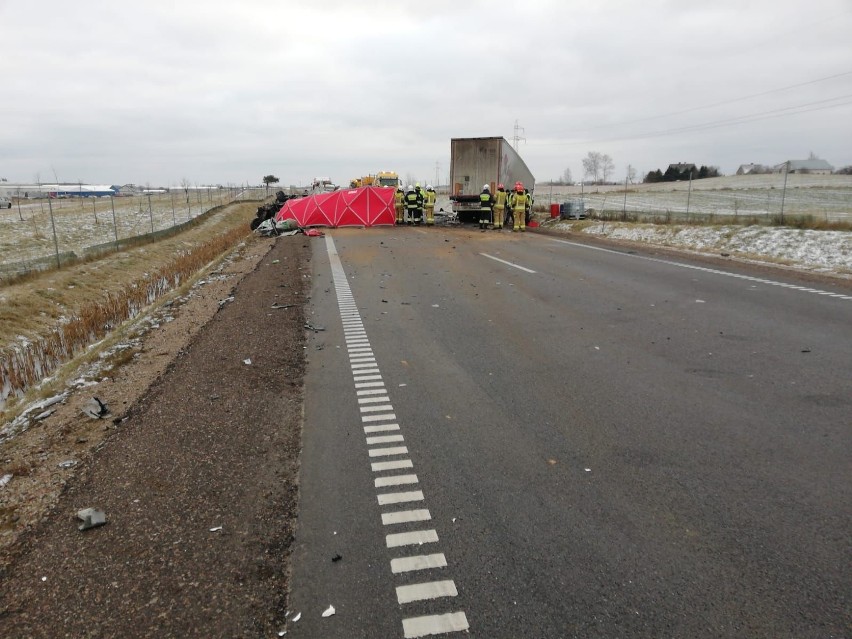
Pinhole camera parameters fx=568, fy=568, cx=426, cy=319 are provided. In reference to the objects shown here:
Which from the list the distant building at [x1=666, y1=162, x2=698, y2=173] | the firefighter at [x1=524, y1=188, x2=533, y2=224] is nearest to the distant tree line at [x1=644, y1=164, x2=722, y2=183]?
the distant building at [x1=666, y1=162, x2=698, y2=173]

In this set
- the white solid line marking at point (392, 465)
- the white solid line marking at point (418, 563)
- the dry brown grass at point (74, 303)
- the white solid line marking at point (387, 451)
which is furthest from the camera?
the dry brown grass at point (74, 303)

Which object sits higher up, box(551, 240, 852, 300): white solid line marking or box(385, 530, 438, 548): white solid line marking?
box(551, 240, 852, 300): white solid line marking

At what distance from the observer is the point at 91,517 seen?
3312 mm

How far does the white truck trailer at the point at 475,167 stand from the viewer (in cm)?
2478

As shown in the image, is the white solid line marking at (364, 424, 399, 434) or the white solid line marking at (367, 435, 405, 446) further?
→ the white solid line marking at (364, 424, 399, 434)

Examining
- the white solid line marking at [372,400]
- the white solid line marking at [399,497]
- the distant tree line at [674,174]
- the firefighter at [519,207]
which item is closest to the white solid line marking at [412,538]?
the white solid line marking at [399,497]

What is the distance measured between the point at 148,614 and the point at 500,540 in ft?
5.76

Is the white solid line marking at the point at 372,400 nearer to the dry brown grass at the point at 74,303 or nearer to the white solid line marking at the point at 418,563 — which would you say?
the white solid line marking at the point at 418,563

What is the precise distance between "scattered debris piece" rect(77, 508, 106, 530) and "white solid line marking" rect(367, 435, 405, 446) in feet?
5.85

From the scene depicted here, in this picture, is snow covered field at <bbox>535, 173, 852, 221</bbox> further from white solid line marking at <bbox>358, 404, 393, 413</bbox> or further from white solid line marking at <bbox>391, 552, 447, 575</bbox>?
white solid line marking at <bbox>391, 552, 447, 575</bbox>

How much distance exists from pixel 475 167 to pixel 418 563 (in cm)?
2368

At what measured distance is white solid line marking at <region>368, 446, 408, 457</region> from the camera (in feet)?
13.6

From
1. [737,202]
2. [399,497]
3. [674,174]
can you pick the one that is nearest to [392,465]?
[399,497]

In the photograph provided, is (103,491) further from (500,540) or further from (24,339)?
(24,339)
